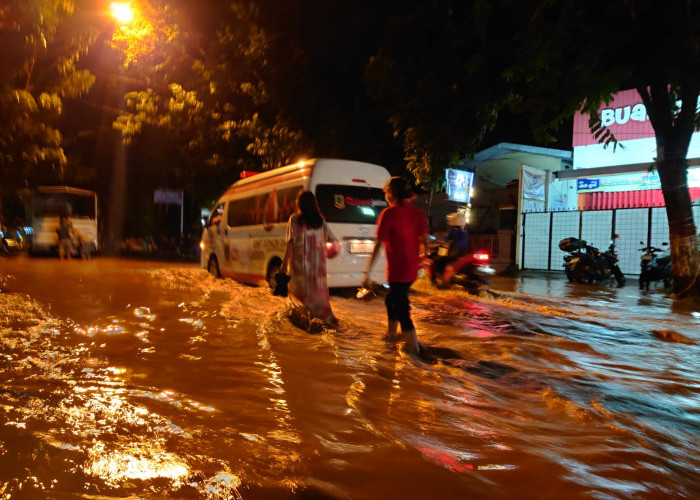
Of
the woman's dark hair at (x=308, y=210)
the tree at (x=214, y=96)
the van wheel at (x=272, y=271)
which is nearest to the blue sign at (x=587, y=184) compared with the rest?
the tree at (x=214, y=96)

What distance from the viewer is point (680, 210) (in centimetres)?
891

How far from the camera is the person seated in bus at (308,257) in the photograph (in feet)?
18.4

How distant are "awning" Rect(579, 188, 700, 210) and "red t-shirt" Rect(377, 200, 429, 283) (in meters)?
13.0

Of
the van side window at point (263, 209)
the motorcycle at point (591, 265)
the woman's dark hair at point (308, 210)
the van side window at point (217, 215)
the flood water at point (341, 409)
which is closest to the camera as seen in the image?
the flood water at point (341, 409)

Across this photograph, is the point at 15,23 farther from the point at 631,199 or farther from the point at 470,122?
the point at 631,199

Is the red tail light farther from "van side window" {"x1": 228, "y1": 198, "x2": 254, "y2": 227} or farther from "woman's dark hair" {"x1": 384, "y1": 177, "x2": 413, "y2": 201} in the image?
"van side window" {"x1": 228, "y1": 198, "x2": 254, "y2": 227}

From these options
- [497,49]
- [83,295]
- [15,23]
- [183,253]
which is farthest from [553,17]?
[183,253]

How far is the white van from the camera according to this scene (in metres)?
8.05

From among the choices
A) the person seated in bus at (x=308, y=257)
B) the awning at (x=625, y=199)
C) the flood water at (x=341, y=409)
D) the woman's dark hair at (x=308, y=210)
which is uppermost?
the awning at (x=625, y=199)

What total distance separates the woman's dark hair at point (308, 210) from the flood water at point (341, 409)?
3.94 ft

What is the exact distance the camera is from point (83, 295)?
827 cm

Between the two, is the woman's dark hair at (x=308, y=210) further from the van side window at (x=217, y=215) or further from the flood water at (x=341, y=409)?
the van side window at (x=217, y=215)

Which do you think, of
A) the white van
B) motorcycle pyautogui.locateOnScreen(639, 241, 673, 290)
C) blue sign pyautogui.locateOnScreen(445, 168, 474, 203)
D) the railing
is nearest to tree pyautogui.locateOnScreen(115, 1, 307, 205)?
blue sign pyautogui.locateOnScreen(445, 168, 474, 203)

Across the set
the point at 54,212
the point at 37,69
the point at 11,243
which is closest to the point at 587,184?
the point at 37,69
